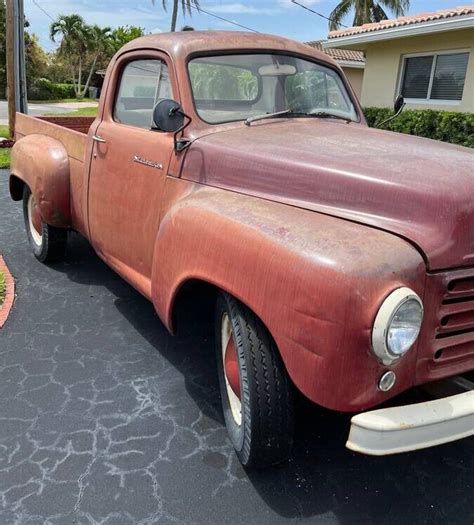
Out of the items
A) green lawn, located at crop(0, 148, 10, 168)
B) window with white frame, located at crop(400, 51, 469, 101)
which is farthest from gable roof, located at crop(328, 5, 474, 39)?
green lawn, located at crop(0, 148, 10, 168)

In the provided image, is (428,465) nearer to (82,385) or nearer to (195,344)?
(195,344)

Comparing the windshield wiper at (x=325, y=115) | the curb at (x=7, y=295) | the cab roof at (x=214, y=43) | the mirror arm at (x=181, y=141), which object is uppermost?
the cab roof at (x=214, y=43)

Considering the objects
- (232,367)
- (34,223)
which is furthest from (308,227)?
(34,223)

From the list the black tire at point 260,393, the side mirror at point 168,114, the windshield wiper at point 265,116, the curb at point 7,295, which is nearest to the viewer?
the black tire at point 260,393

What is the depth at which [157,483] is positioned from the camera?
233 centimetres

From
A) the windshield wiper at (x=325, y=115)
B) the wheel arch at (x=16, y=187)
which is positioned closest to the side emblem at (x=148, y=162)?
the windshield wiper at (x=325, y=115)

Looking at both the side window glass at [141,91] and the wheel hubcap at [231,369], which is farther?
the side window glass at [141,91]

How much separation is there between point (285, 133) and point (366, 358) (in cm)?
148

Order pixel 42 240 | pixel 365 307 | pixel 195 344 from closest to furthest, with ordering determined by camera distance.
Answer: pixel 365 307 < pixel 195 344 < pixel 42 240

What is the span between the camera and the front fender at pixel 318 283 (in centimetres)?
177

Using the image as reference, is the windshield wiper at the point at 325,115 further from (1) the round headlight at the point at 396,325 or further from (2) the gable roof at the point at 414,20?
(2) the gable roof at the point at 414,20

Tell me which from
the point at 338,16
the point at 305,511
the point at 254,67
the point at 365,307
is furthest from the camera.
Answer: the point at 338,16

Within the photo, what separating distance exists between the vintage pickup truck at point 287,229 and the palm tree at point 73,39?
3855cm

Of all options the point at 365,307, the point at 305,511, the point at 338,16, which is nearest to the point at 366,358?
the point at 365,307
